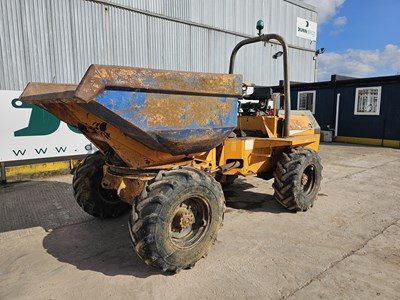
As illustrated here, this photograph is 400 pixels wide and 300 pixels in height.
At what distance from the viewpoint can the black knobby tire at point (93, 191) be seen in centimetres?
401

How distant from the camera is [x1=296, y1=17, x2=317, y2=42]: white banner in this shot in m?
19.1

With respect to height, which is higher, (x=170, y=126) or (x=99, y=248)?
(x=170, y=126)

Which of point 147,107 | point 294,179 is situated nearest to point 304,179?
point 294,179

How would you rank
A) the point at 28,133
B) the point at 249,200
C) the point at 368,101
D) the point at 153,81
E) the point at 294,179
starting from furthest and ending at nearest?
the point at 368,101 → the point at 28,133 → the point at 249,200 → the point at 294,179 → the point at 153,81

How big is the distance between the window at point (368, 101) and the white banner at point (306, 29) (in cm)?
739

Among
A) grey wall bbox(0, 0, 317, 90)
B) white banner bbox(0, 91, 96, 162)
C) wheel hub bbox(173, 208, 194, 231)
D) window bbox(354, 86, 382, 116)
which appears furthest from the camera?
window bbox(354, 86, 382, 116)

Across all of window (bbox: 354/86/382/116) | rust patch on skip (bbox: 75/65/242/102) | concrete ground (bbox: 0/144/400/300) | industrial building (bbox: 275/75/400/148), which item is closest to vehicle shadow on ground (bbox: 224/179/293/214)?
concrete ground (bbox: 0/144/400/300)

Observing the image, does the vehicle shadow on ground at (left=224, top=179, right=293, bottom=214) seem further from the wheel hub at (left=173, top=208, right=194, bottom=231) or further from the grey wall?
the grey wall

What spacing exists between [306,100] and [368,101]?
9.99 ft

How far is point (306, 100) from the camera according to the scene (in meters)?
15.7

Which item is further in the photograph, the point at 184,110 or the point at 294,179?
the point at 294,179

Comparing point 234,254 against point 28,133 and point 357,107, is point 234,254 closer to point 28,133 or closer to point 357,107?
point 28,133

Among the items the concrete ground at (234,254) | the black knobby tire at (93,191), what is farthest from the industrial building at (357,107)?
the black knobby tire at (93,191)

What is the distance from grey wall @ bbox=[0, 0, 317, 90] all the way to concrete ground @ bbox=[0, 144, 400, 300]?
511cm
